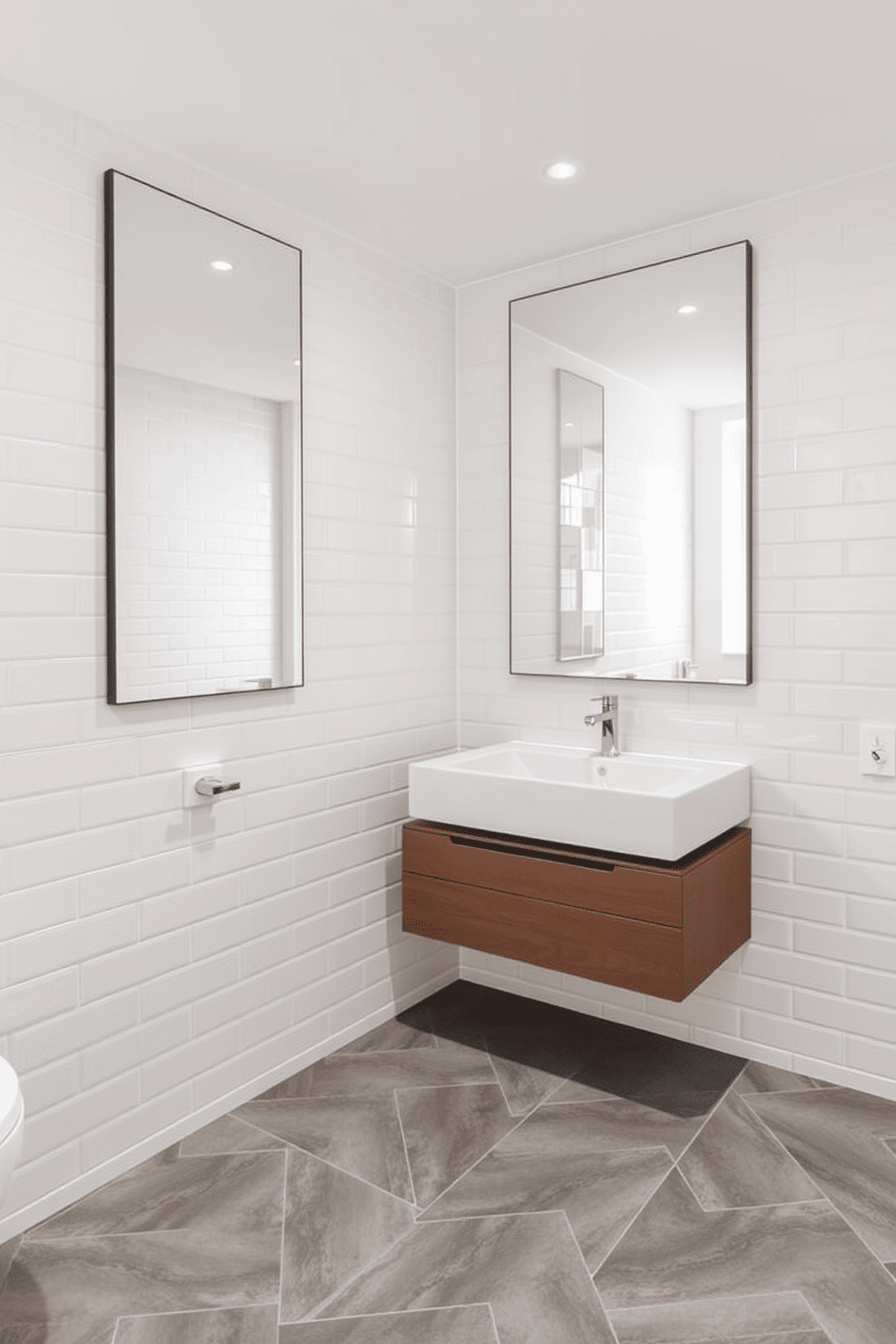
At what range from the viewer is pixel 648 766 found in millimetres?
2680

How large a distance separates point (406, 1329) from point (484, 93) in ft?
8.12

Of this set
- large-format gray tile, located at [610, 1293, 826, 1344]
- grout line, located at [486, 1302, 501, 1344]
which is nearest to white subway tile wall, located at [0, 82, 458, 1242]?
grout line, located at [486, 1302, 501, 1344]

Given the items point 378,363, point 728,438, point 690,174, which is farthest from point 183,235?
point 728,438

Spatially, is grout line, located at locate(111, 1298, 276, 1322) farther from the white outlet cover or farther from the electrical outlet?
the electrical outlet

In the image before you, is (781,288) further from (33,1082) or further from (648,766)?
(33,1082)

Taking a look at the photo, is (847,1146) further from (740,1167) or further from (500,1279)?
(500,1279)

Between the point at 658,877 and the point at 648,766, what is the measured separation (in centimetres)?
51

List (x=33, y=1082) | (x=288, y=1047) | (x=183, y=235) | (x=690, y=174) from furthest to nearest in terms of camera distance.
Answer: (x=288, y=1047)
(x=690, y=174)
(x=183, y=235)
(x=33, y=1082)

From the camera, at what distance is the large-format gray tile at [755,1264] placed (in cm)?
169

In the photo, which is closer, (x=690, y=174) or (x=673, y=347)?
(x=690, y=174)

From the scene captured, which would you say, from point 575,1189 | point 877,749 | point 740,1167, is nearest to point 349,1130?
point 575,1189

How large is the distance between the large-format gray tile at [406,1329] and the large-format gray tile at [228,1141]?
595 millimetres

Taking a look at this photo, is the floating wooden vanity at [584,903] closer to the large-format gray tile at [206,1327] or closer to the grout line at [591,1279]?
the grout line at [591,1279]

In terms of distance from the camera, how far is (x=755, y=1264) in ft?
5.94
